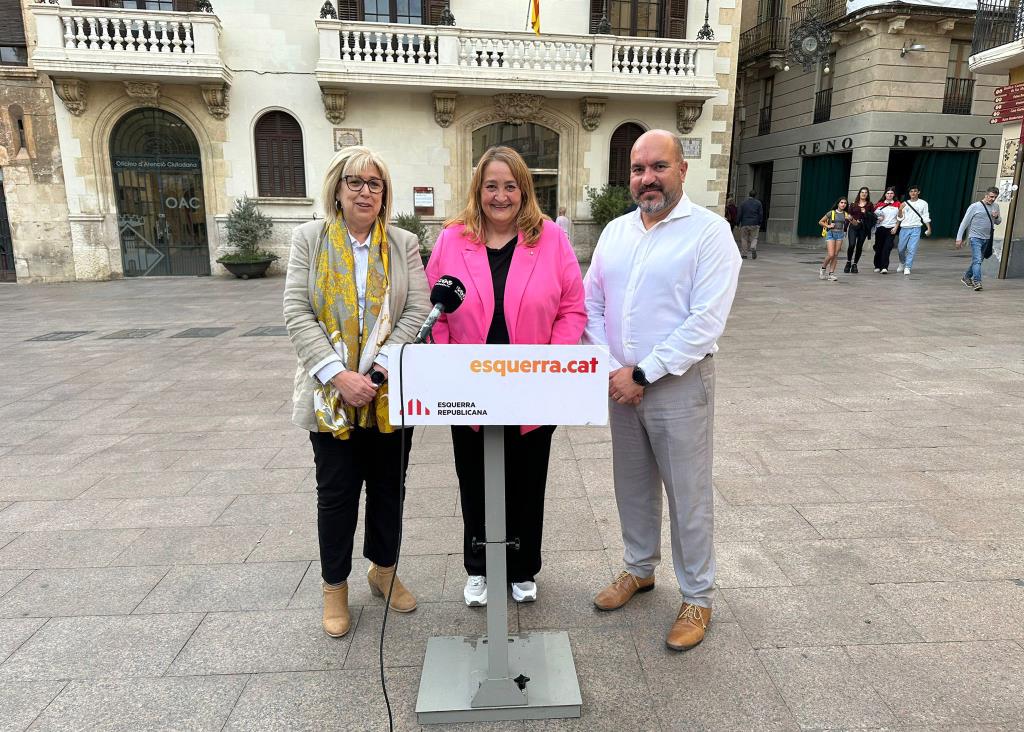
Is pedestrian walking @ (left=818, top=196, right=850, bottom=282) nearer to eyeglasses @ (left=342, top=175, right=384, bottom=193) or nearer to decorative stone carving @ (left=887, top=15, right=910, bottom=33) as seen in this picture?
decorative stone carving @ (left=887, top=15, right=910, bottom=33)

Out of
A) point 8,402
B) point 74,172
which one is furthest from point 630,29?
point 8,402

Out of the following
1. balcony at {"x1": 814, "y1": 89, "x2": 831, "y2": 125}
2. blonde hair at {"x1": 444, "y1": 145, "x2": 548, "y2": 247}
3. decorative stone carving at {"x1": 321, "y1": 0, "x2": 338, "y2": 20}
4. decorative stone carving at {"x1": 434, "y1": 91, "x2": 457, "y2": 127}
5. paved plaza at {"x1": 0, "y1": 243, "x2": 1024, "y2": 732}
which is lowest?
paved plaza at {"x1": 0, "y1": 243, "x2": 1024, "y2": 732}

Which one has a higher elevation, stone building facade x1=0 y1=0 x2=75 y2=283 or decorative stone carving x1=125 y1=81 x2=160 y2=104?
decorative stone carving x1=125 y1=81 x2=160 y2=104

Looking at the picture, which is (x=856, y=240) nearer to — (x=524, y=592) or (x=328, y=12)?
(x=328, y=12)

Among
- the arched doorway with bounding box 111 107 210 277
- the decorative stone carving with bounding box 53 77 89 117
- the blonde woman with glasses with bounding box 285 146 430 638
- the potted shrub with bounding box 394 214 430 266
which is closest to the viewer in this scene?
the blonde woman with glasses with bounding box 285 146 430 638

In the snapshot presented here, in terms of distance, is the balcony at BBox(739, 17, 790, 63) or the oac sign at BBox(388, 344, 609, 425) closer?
Result: the oac sign at BBox(388, 344, 609, 425)

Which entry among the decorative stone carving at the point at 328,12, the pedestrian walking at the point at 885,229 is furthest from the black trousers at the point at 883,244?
the decorative stone carving at the point at 328,12

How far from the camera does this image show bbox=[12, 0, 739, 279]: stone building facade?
1545 centimetres

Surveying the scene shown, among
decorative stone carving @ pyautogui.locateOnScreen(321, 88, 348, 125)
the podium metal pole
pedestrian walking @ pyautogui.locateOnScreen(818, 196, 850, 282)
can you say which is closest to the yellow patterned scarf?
the podium metal pole

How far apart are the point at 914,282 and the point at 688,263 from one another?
44.5 feet

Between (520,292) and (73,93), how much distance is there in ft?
55.4

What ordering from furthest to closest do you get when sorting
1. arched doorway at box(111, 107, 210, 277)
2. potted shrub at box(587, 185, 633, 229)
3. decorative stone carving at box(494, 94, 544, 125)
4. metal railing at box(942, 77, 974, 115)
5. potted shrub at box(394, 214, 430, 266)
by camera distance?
metal railing at box(942, 77, 974, 115)
potted shrub at box(587, 185, 633, 229)
decorative stone carving at box(494, 94, 544, 125)
potted shrub at box(394, 214, 430, 266)
arched doorway at box(111, 107, 210, 277)

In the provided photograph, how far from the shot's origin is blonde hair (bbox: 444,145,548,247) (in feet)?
8.44

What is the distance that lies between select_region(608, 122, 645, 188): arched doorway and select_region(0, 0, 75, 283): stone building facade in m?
13.3
